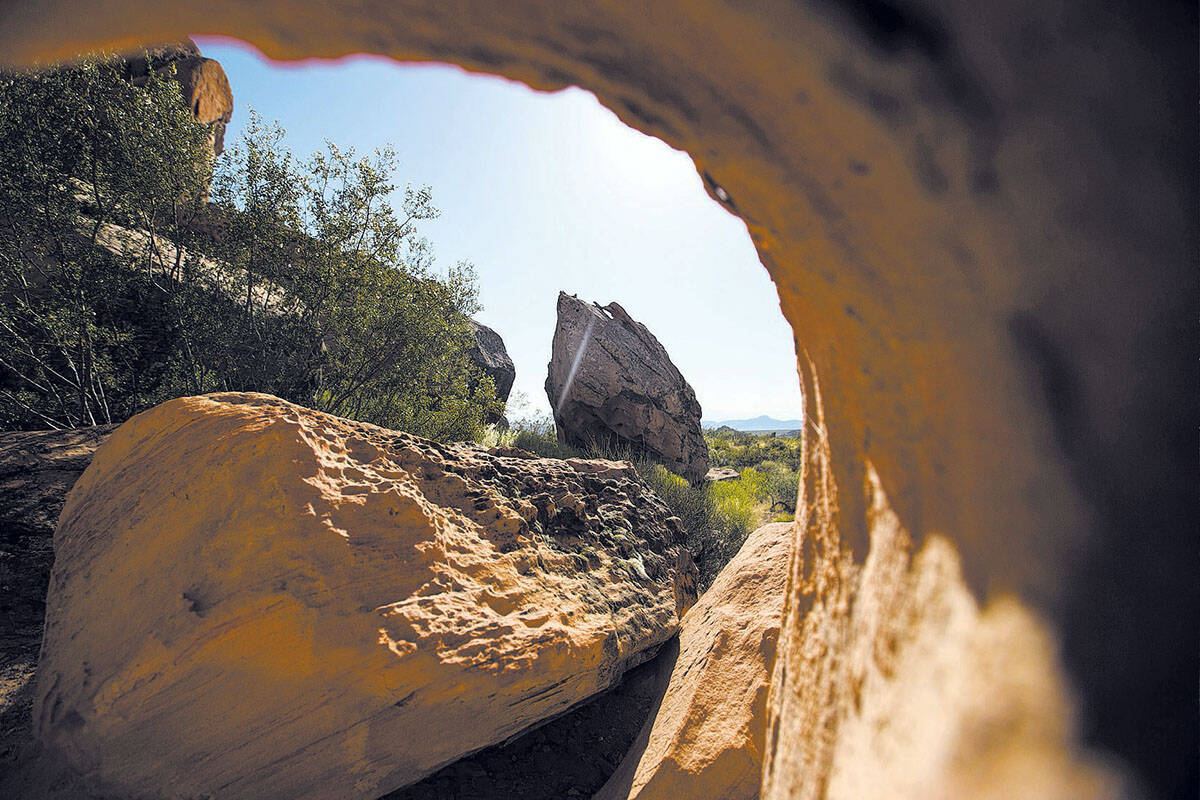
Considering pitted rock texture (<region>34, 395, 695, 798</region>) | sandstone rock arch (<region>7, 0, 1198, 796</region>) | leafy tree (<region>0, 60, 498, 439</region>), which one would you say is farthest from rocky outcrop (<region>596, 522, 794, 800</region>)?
leafy tree (<region>0, 60, 498, 439</region>)

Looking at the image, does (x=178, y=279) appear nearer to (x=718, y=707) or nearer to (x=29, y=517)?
(x=29, y=517)

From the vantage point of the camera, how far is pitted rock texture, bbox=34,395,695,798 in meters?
2.07

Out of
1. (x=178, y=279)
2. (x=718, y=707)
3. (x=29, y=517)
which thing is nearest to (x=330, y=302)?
(x=178, y=279)

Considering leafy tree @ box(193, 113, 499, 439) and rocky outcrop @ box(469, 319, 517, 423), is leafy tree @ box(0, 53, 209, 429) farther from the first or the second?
rocky outcrop @ box(469, 319, 517, 423)

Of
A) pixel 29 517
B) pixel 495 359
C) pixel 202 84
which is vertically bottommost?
pixel 29 517

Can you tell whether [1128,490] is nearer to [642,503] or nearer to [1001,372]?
[1001,372]

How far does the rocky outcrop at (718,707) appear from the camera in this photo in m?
2.33

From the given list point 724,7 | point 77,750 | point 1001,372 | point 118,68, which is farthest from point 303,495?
point 118,68

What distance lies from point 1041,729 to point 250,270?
29.0 feet

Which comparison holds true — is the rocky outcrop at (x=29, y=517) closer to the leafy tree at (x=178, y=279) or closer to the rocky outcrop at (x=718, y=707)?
the leafy tree at (x=178, y=279)

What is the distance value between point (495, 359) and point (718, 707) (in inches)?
610

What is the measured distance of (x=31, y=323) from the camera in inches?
210

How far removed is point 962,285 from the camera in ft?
2.73

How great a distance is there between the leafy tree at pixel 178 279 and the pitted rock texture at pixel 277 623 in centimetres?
475
